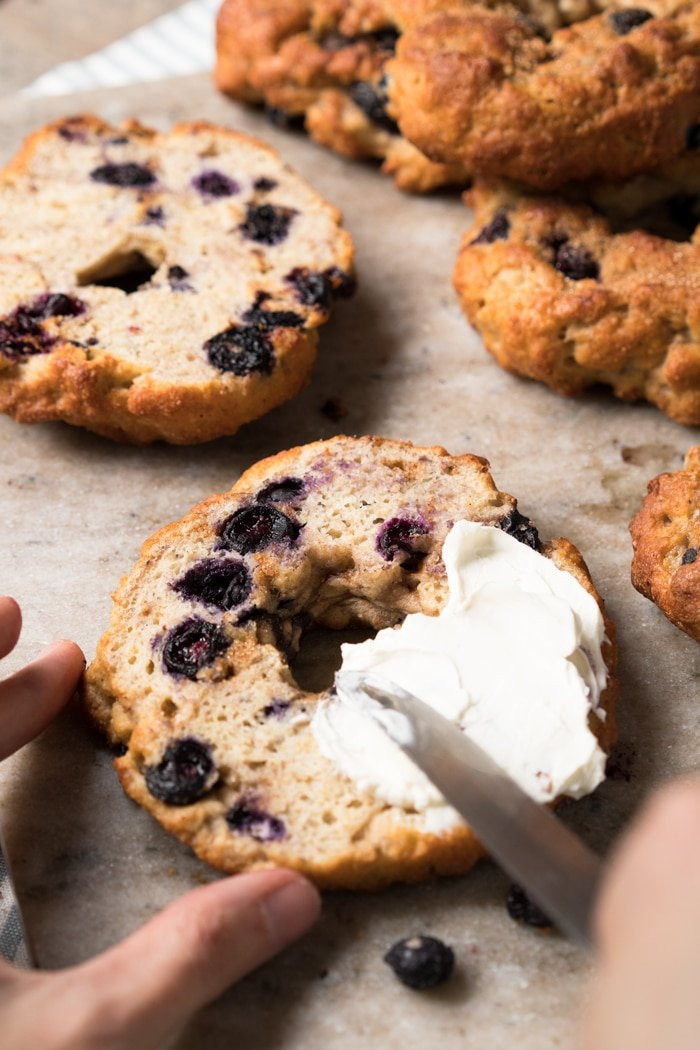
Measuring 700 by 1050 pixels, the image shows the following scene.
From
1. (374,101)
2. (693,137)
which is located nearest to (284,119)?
(374,101)

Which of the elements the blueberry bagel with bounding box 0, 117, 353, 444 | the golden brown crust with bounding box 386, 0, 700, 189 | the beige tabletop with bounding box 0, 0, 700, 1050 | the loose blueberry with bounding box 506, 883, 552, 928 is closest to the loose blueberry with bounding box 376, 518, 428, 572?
the beige tabletop with bounding box 0, 0, 700, 1050

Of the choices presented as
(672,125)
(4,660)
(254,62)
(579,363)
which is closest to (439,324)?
(579,363)

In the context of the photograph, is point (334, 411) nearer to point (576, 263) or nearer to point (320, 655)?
point (576, 263)

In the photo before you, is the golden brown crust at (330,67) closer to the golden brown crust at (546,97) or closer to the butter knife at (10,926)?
the golden brown crust at (546,97)

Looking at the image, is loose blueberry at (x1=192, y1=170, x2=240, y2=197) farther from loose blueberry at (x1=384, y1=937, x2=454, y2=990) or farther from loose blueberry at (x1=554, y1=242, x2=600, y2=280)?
loose blueberry at (x1=384, y1=937, x2=454, y2=990)

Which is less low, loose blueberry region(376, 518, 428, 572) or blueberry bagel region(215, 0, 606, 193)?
blueberry bagel region(215, 0, 606, 193)
